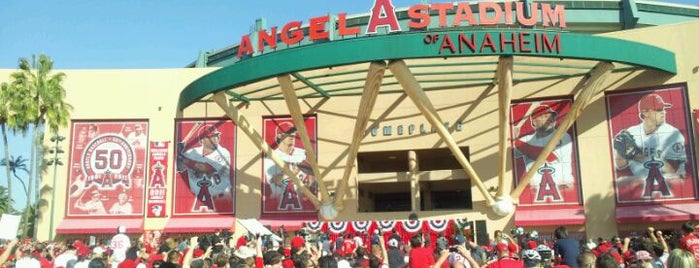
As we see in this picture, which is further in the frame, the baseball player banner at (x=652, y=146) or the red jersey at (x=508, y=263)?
the baseball player banner at (x=652, y=146)

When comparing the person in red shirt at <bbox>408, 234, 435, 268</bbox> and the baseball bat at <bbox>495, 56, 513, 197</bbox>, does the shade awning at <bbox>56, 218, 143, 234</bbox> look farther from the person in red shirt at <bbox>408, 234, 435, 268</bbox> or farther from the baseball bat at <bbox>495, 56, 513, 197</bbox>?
the person in red shirt at <bbox>408, 234, 435, 268</bbox>

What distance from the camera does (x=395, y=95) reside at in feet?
105

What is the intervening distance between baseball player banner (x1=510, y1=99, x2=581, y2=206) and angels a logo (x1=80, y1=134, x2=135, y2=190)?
1954 centimetres

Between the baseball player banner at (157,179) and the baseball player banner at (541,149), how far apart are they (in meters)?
17.6

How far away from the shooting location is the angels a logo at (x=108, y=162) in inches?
1264

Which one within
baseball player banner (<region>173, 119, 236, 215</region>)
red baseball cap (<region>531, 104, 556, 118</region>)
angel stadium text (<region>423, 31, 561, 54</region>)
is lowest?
baseball player banner (<region>173, 119, 236, 215</region>)

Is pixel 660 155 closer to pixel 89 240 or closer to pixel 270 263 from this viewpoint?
pixel 270 263

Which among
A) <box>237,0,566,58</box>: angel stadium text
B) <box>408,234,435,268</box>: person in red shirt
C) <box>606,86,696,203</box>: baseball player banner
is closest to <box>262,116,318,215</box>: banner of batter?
<box>237,0,566,58</box>: angel stadium text

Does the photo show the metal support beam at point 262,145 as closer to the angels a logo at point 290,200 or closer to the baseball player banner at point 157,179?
the angels a logo at point 290,200

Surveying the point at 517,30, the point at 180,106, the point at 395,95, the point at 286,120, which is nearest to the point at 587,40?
the point at 517,30

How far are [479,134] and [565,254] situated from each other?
20866 millimetres

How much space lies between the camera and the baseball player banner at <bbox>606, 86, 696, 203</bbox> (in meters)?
27.7

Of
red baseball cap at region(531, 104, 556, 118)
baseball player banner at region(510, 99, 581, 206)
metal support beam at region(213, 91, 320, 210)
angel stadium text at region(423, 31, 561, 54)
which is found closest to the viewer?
angel stadium text at region(423, 31, 561, 54)

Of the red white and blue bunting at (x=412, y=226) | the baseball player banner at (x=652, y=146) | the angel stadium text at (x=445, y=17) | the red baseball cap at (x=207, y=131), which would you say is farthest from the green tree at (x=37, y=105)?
→ the baseball player banner at (x=652, y=146)
